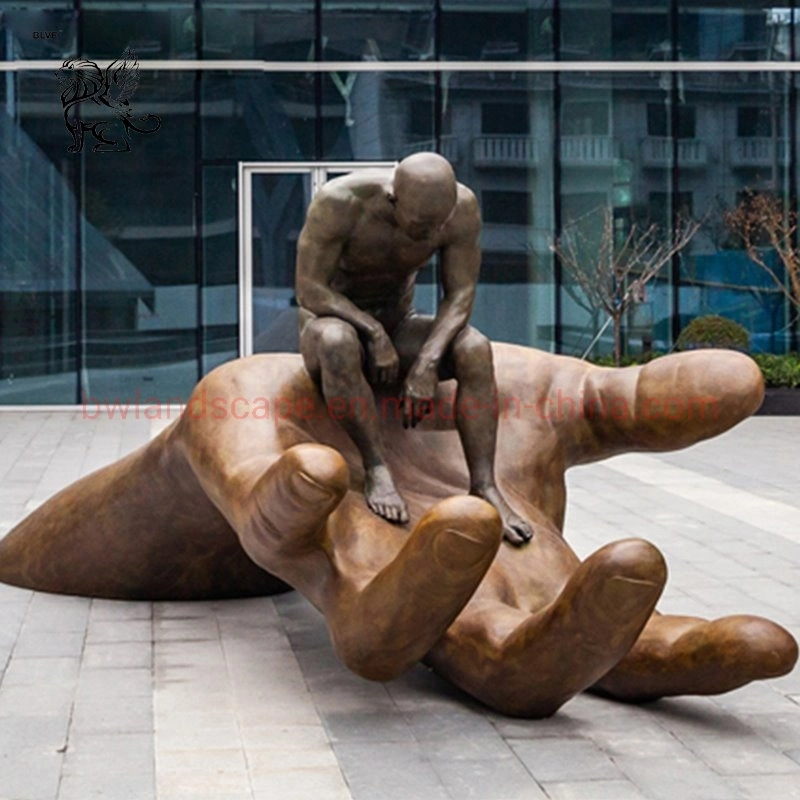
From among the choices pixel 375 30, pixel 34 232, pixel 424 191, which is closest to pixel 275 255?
pixel 34 232

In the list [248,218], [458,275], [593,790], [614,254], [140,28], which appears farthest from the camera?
[614,254]

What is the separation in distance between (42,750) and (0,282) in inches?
539

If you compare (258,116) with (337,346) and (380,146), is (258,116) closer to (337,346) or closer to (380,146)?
(380,146)

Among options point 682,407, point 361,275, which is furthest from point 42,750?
point 682,407

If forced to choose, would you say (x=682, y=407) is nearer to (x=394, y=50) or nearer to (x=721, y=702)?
(x=721, y=702)

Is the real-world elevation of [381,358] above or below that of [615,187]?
below

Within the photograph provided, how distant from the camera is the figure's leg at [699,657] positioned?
14.6ft

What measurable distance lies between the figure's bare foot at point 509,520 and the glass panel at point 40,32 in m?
13.2

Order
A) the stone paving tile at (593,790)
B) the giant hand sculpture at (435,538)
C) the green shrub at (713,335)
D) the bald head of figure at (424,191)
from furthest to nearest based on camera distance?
the green shrub at (713,335) < the bald head of figure at (424,191) < the giant hand sculpture at (435,538) < the stone paving tile at (593,790)

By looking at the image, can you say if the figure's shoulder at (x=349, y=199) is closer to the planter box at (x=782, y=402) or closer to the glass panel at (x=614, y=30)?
the planter box at (x=782, y=402)

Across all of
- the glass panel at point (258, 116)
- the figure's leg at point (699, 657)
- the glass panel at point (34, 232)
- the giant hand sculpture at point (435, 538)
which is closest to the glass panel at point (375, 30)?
the glass panel at point (258, 116)

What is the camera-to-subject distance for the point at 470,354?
5.47 m

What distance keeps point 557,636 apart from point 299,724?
900 mm

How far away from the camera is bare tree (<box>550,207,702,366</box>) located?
18000 mm
